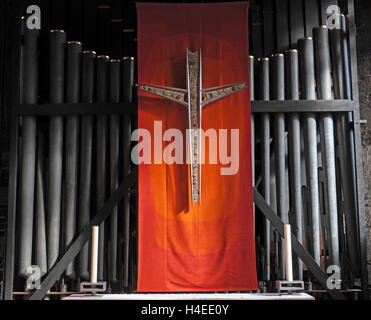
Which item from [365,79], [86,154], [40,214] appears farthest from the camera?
[365,79]

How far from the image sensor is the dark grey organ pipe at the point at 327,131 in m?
6.48

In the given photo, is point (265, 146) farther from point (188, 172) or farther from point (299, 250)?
point (299, 250)

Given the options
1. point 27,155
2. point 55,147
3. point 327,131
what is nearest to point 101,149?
point 55,147

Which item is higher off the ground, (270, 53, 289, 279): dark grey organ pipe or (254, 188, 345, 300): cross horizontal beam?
(270, 53, 289, 279): dark grey organ pipe

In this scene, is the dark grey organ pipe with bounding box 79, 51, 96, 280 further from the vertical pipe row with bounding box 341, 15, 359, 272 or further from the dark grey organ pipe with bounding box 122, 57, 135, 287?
the vertical pipe row with bounding box 341, 15, 359, 272

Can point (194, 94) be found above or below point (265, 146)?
above

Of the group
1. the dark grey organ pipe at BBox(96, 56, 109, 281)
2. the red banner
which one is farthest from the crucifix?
the dark grey organ pipe at BBox(96, 56, 109, 281)

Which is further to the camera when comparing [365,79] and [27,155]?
[365,79]

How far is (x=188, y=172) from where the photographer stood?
21.0 feet

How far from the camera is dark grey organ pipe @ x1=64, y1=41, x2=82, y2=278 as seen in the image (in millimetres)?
6504

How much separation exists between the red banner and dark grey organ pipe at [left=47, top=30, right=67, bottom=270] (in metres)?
1.03

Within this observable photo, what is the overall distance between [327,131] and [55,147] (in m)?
3.39

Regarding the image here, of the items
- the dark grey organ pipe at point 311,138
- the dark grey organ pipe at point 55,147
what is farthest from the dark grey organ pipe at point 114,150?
the dark grey organ pipe at point 311,138

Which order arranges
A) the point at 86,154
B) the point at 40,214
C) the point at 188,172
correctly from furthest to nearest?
1. the point at 86,154
2. the point at 40,214
3. the point at 188,172
